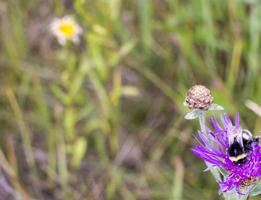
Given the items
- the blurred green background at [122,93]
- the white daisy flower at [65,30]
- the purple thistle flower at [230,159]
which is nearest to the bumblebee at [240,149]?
the purple thistle flower at [230,159]

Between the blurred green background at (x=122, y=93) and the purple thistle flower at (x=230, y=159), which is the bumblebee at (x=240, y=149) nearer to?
the purple thistle flower at (x=230, y=159)

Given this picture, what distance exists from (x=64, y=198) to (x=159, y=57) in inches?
27.3

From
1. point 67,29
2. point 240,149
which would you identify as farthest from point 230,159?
point 67,29

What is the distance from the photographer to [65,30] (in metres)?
1.98

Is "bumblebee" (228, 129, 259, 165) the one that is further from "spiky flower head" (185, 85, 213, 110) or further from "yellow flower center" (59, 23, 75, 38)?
"yellow flower center" (59, 23, 75, 38)

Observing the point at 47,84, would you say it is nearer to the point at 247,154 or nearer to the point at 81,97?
the point at 81,97

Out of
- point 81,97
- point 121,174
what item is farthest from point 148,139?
point 81,97

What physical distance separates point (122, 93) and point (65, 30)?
0.37 meters

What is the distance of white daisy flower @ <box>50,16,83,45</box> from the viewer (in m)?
1.97

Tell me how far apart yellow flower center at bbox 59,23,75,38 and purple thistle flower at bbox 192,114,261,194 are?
3.43ft

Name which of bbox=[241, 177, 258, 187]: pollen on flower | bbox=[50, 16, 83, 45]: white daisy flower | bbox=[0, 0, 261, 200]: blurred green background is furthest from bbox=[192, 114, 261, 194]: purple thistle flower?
bbox=[50, 16, 83, 45]: white daisy flower

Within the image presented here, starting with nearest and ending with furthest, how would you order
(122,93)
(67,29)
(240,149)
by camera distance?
(240,149), (67,29), (122,93)

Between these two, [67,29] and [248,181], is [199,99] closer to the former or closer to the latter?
[248,181]

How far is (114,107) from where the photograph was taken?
77.4 inches
